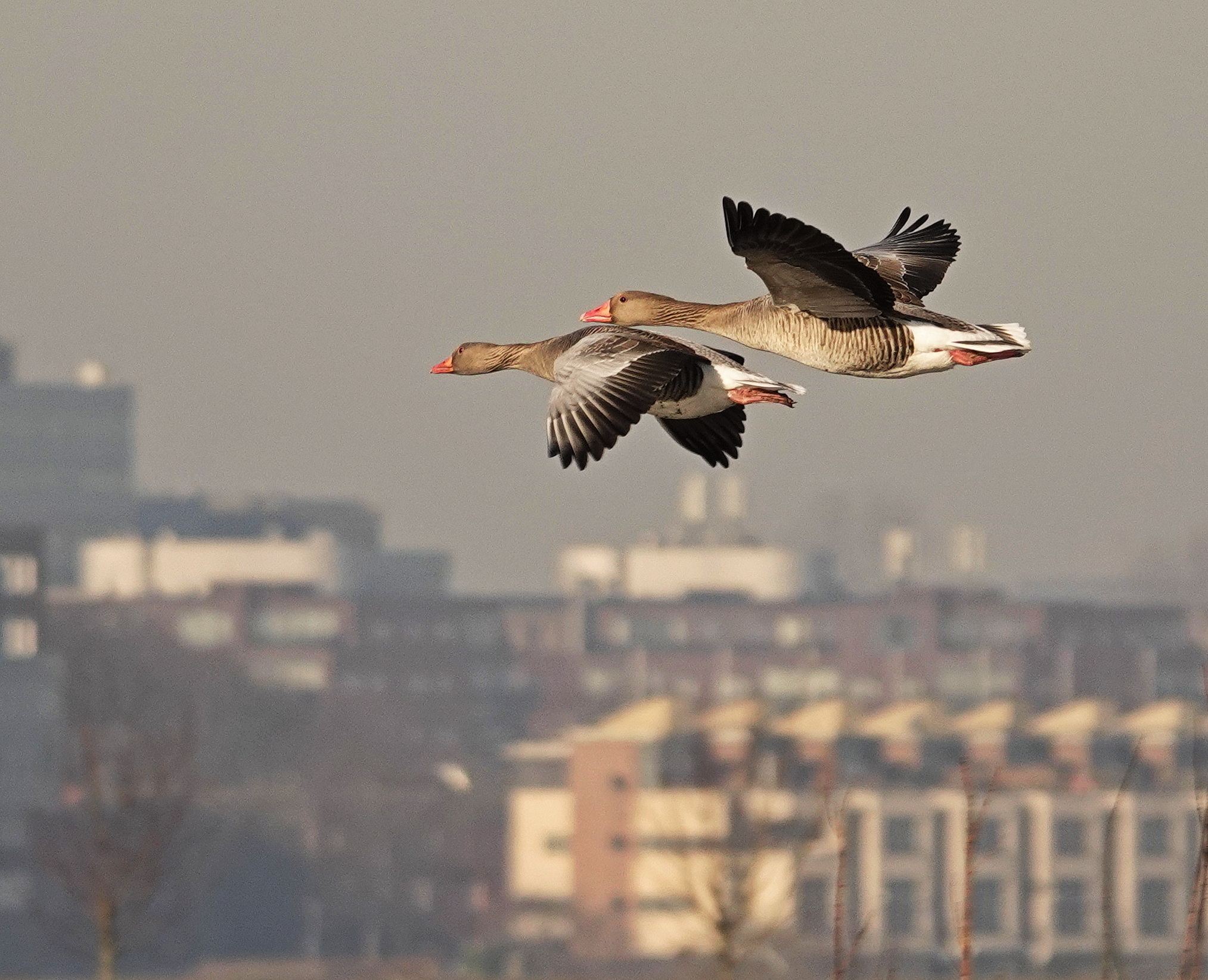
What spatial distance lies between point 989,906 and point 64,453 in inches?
3860

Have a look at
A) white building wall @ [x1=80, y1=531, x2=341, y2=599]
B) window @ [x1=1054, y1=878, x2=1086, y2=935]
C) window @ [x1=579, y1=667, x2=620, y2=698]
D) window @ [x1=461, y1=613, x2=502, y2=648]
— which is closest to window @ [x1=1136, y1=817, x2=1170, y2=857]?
window @ [x1=1054, y1=878, x2=1086, y2=935]

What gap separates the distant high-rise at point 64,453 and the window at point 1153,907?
9738 centimetres

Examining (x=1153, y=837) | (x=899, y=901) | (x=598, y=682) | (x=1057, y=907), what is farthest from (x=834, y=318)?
(x=598, y=682)

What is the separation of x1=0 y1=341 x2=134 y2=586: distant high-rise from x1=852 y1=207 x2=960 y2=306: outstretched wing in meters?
171

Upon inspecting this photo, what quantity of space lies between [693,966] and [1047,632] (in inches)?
2728

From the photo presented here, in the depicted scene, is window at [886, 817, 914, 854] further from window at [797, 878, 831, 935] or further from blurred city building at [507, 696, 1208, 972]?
window at [797, 878, 831, 935]

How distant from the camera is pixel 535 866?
94188 mm

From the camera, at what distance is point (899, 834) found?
93.5m

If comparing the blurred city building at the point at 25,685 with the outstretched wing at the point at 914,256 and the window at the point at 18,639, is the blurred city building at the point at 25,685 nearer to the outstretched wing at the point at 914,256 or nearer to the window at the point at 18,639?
the window at the point at 18,639

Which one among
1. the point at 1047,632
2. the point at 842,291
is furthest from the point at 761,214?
the point at 1047,632

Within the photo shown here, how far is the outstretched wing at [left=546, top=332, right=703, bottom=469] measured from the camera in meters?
6.94

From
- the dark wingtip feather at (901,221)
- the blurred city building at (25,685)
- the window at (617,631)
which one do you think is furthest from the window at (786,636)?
the dark wingtip feather at (901,221)

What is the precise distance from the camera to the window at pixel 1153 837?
97.4 m

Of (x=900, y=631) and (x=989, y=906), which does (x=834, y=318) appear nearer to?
(x=989, y=906)
